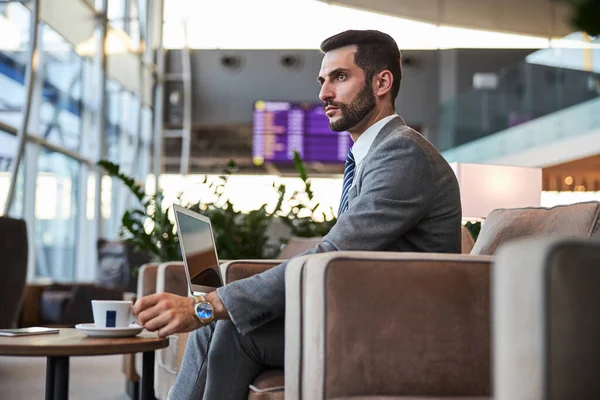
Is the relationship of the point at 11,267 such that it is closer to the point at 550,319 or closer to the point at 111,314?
the point at 111,314

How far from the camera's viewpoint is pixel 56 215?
7.42 metres

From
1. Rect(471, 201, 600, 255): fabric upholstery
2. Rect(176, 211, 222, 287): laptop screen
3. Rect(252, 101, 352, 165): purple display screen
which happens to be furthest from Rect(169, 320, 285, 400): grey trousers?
Rect(252, 101, 352, 165): purple display screen

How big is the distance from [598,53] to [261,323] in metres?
7.69

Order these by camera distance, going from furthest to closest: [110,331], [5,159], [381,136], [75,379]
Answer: [5,159], [75,379], [381,136], [110,331]

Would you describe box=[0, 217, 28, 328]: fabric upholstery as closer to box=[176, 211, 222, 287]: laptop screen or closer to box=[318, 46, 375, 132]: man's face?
box=[176, 211, 222, 287]: laptop screen

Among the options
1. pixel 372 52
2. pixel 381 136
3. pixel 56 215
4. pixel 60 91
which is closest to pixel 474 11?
pixel 60 91

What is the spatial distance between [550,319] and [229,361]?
3.51ft

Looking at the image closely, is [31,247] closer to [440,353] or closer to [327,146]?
[327,146]

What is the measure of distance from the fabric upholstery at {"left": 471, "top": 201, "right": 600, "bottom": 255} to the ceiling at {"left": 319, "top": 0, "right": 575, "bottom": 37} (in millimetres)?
9086

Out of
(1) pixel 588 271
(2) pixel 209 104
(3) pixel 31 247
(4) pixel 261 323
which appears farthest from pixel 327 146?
(1) pixel 588 271

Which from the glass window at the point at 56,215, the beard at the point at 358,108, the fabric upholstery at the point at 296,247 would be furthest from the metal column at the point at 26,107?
the beard at the point at 358,108

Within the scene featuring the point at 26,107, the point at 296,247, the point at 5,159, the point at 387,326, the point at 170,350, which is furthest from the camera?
the point at 5,159

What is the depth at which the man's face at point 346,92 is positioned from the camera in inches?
84.0

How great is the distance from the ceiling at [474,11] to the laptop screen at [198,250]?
9.14 m
